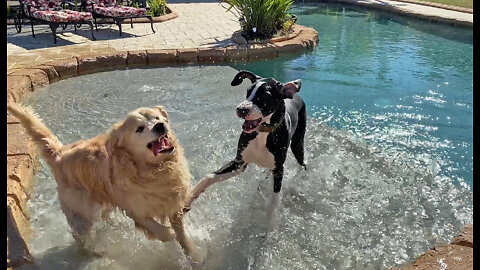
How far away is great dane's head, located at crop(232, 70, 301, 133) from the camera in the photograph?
329 centimetres

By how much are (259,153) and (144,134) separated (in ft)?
4.23

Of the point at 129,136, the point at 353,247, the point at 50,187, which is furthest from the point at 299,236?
the point at 50,187

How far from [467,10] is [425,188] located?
13.8 metres

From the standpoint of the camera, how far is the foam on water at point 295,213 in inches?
131

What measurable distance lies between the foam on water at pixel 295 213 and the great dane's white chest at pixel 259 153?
0.55 meters

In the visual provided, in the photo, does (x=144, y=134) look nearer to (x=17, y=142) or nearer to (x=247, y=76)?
(x=247, y=76)

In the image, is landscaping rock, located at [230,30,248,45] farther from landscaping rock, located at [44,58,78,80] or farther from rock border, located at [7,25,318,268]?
landscaping rock, located at [44,58,78,80]

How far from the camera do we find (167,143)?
2871 mm

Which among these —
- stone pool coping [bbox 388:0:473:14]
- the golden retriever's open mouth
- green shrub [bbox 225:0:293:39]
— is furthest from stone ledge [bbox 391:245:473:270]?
stone pool coping [bbox 388:0:473:14]

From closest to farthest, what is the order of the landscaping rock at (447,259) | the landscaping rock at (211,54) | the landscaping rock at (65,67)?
the landscaping rock at (447,259), the landscaping rock at (65,67), the landscaping rock at (211,54)

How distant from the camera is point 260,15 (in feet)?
32.9

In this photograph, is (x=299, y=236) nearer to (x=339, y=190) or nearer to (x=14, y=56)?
(x=339, y=190)

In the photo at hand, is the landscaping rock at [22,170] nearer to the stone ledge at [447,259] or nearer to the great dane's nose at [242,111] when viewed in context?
the great dane's nose at [242,111]

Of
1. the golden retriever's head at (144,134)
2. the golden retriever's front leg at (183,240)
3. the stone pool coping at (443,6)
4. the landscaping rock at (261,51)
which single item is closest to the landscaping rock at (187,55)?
the landscaping rock at (261,51)
